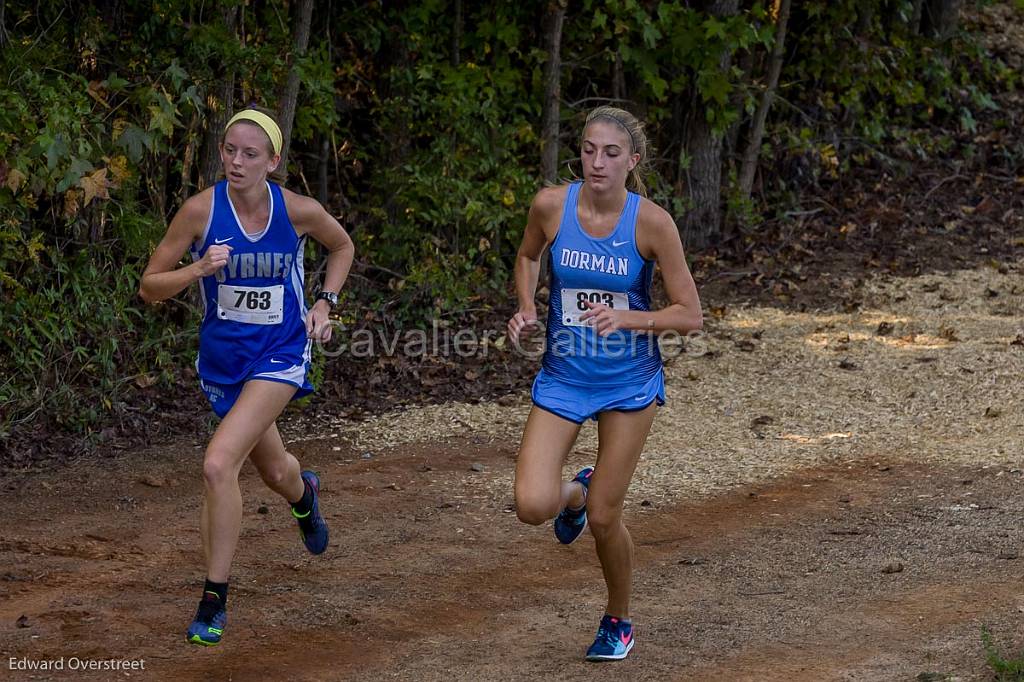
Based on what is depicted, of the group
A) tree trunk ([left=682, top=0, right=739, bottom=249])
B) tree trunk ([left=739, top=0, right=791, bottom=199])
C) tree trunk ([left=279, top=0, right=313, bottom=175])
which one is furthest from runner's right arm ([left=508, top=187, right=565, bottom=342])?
tree trunk ([left=739, top=0, right=791, bottom=199])

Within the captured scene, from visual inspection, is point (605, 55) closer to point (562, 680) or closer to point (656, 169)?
point (656, 169)

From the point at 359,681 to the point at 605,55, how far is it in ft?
24.5

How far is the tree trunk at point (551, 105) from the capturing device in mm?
10766

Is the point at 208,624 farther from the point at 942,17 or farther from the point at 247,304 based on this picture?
the point at 942,17

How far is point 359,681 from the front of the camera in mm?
4855

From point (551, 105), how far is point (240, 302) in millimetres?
6264

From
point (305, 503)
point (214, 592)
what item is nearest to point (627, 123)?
point (305, 503)

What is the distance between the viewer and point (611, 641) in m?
5.00

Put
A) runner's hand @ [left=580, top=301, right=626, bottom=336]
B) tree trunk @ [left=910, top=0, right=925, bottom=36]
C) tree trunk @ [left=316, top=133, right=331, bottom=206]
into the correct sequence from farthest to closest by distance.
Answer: tree trunk @ [left=910, top=0, right=925, bottom=36], tree trunk @ [left=316, top=133, right=331, bottom=206], runner's hand @ [left=580, top=301, right=626, bottom=336]

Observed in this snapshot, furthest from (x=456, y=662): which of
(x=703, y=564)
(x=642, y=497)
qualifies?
(x=642, y=497)

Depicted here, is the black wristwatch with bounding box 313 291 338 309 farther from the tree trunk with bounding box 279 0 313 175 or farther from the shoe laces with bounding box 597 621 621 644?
the tree trunk with bounding box 279 0 313 175

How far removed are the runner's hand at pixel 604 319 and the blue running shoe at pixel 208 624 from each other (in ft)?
5.52

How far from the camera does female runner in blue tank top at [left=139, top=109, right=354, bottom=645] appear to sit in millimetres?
4871

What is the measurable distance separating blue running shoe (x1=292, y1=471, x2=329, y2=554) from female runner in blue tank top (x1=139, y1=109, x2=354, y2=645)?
615 mm
